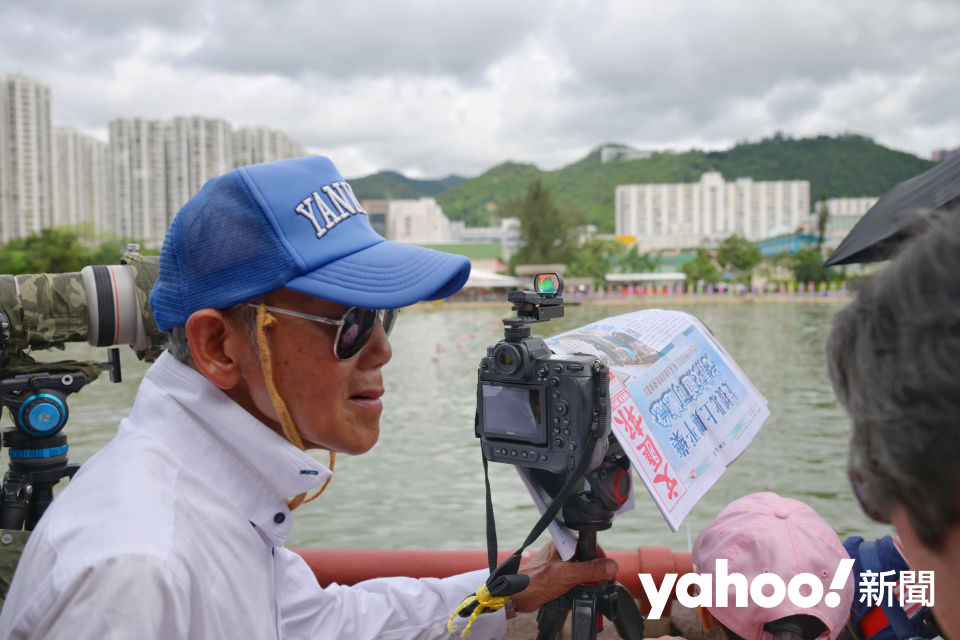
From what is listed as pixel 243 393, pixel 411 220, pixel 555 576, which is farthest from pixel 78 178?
pixel 555 576

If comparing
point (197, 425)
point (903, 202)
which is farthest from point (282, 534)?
point (903, 202)

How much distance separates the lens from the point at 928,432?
537mm

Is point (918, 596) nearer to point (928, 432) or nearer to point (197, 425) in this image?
point (928, 432)

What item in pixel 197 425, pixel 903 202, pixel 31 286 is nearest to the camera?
pixel 197 425

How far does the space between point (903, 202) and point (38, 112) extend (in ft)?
198

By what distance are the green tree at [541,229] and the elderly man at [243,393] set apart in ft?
170

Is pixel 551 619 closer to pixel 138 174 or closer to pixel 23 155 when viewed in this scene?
pixel 23 155

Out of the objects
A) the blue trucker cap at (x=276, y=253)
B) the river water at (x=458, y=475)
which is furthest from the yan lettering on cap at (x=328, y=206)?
the river water at (x=458, y=475)

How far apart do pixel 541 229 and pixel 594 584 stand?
172 ft

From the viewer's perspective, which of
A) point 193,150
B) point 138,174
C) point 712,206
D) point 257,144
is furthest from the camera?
point 712,206

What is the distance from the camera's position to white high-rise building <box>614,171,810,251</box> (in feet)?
330

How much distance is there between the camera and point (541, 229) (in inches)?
2088

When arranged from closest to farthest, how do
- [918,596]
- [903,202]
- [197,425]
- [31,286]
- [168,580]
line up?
[168,580] → [197,425] → [918,596] → [31,286] → [903,202]

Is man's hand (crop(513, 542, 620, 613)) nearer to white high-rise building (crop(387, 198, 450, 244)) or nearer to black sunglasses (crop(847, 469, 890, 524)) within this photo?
black sunglasses (crop(847, 469, 890, 524))
